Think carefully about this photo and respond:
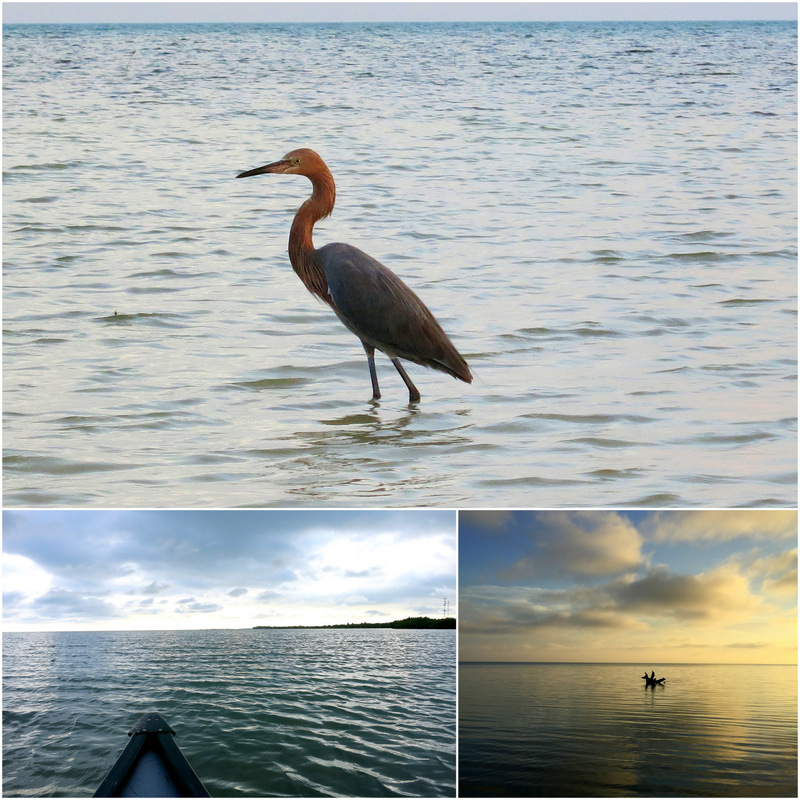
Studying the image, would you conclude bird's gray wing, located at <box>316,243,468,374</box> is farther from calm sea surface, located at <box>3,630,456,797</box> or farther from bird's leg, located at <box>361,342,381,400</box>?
calm sea surface, located at <box>3,630,456,797</box>

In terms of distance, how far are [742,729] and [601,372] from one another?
150 inches

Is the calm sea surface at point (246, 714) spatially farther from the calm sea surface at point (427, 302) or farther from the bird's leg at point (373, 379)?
the bird's leg at point (373, 379)

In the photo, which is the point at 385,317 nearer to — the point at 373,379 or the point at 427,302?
the point at 373,379

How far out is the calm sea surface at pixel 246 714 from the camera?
187 inches

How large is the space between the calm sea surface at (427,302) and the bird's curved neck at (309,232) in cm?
64

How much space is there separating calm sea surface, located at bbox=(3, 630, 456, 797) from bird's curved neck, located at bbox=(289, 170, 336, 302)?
254 cm

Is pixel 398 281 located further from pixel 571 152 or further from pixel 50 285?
pixel 571 152

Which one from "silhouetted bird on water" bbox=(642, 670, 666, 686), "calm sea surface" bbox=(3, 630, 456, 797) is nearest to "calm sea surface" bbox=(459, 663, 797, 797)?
"silhouetted bird on water" bbox=(642, 670, 666, 686)

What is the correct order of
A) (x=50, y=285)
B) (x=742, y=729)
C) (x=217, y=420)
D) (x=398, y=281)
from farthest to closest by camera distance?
(x=50, y=285) → (x=398, y=281) → (x=217, y=420) → (x=742, y=729)

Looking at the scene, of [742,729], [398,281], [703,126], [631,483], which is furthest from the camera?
[703,126]

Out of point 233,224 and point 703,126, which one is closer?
point 233,224

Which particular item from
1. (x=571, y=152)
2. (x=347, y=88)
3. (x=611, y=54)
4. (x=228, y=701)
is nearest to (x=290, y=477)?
(x=228, y=701)

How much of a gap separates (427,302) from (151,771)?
5.58 m

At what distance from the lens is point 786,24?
84125mm
